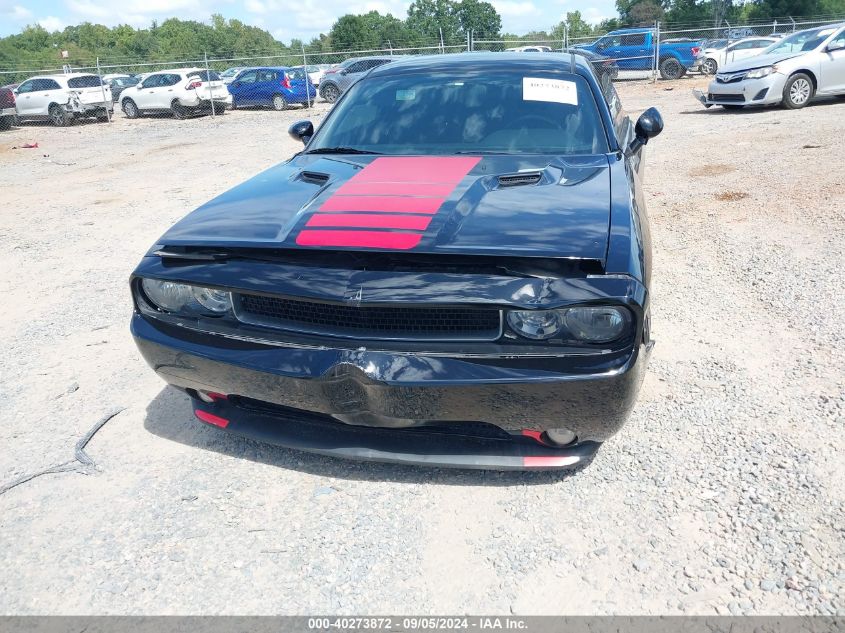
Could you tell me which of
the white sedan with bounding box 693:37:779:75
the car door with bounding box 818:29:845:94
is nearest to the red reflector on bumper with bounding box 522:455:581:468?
the car door with bounding box 818:29:845:94

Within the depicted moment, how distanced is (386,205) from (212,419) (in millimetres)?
1122

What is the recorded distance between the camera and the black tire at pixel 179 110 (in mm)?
20625

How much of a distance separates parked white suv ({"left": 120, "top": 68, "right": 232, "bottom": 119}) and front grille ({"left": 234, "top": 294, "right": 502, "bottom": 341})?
19922 millimetres

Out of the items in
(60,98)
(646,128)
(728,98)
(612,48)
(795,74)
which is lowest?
(728,98)

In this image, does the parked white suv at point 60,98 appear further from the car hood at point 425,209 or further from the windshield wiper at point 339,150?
the car hood at point 425,209

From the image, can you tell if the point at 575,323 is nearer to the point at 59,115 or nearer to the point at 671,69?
the point at 59,115

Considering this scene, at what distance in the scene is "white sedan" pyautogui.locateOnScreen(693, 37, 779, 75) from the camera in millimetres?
21719

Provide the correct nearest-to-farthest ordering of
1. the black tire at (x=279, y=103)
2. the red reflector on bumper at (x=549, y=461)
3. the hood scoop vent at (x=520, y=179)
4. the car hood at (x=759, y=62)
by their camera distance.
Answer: the red reflector on bumper at (x=549, y=461) → the hood scoop vent at (x=520, y=179) → the car hood at (x=759, y=62) → the black tire at (x=279, y=103)

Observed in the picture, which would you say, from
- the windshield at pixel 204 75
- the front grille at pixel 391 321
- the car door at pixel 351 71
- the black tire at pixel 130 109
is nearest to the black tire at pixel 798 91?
the front grille at pixel 391 321

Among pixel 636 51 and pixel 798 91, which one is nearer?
pixel 798 91

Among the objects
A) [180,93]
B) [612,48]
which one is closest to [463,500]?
[180,93]

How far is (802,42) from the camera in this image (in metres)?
12.9

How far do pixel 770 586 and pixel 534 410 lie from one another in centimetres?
86

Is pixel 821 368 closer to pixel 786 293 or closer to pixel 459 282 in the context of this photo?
pixel 786 293
